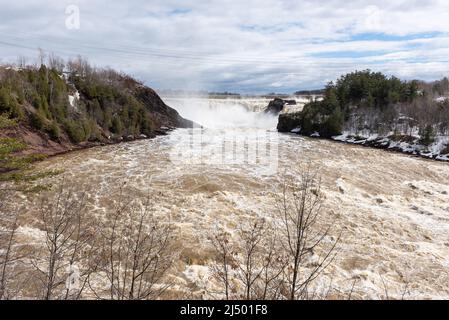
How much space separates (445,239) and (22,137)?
1136 inches

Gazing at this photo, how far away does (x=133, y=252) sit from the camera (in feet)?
31.7

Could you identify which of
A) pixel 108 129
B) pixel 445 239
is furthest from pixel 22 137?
pixel 445 239

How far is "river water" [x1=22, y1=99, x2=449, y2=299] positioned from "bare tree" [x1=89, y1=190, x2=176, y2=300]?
0.63 meters

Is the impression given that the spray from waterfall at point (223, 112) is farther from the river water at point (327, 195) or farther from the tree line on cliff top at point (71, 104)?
the river water at point (327, 195)

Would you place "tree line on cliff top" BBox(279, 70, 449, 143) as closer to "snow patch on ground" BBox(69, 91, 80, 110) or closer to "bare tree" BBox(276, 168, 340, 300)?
"bare tree" BBox(276, 168, 340, 300)

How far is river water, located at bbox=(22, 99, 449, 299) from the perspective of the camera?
10.5 m

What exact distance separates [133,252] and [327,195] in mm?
10767

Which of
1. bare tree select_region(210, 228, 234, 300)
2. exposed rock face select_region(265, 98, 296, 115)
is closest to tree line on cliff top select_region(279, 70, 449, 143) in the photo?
exposed rock face select_region(265, 98, 296, 115)

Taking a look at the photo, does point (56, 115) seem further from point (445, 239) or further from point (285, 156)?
point (445, 239)

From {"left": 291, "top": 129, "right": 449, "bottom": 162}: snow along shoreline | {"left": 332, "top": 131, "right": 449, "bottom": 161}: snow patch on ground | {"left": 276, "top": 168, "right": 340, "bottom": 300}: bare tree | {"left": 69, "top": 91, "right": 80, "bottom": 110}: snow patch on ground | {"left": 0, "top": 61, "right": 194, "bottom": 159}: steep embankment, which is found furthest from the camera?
{"left": 69, "top": 91, "right": 80, "bottom": 110}: snow patch on ground

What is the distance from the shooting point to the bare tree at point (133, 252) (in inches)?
352

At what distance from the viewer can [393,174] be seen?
22.9m

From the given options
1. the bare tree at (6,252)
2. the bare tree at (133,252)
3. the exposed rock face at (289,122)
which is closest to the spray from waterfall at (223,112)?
the exposed rock face at (289,122)

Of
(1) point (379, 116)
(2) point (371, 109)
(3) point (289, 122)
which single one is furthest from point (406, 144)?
(3) point (289, 122)
